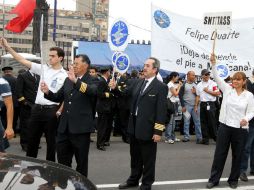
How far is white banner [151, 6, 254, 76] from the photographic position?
9.94m

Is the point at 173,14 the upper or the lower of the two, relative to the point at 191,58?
upper

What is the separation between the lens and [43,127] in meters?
6.66

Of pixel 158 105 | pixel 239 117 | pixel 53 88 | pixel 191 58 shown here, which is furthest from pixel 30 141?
pixel 191 58

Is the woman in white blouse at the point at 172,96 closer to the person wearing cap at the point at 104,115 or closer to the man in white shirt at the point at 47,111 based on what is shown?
the person wearing cap at the point at 104,115

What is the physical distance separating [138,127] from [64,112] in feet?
3.27

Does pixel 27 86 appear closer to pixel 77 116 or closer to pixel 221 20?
pixel 77 116

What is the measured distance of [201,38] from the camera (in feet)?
33.6

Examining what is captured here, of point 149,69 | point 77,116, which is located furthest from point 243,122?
point 77,116

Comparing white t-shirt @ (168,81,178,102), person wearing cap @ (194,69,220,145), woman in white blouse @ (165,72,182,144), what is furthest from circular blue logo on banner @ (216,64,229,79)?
white t-shirt @ (168,81,178,102)

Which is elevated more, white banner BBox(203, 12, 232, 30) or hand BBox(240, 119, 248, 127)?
white banner BBox(203, 12, 232, 30)

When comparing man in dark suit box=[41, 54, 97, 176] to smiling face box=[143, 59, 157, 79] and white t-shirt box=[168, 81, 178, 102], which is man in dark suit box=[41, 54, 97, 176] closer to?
smiling face box=[143, 59, 157, 79]

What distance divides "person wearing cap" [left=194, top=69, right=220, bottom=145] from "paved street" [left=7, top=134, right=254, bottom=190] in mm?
488

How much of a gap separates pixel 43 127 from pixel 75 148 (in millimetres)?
934

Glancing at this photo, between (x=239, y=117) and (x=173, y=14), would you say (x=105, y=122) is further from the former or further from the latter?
(x=239, y=117)
